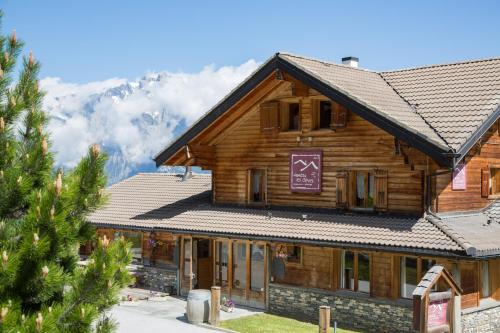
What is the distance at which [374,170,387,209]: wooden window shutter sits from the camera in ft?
70.4

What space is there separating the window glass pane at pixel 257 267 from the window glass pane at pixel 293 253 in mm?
1536

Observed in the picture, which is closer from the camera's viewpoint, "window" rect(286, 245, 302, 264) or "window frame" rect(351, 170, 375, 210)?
"window frame" rect(351, 170, 375, 210)

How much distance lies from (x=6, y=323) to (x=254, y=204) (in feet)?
57.7

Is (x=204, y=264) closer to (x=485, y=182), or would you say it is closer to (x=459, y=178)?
(x=459, y=178)

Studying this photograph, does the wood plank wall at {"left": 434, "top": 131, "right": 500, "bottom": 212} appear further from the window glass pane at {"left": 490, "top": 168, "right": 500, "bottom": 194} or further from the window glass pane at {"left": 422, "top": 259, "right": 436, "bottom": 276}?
the window glass pane at {"left": 422, "top": 259, "right": 436, "bottom": 276}

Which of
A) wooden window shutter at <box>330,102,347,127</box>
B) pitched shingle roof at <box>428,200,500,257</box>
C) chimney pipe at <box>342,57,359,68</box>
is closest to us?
pitched shingle roof at <box>428,200,500,257</box>

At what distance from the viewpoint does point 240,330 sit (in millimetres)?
19750

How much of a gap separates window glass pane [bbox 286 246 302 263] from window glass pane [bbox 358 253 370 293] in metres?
2.47

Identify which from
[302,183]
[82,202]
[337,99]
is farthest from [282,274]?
[82,202]

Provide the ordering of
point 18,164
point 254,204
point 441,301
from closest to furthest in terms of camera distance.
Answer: point 18,164 < point 441,301 < point 254,204

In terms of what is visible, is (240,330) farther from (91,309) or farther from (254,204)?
(91,309)

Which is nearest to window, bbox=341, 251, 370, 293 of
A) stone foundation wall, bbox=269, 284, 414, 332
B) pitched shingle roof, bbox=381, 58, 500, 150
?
stone foundation wall, bbox=269, 284, 414, 332

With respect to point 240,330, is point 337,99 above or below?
above

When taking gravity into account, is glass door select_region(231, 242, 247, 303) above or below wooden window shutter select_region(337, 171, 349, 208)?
below
